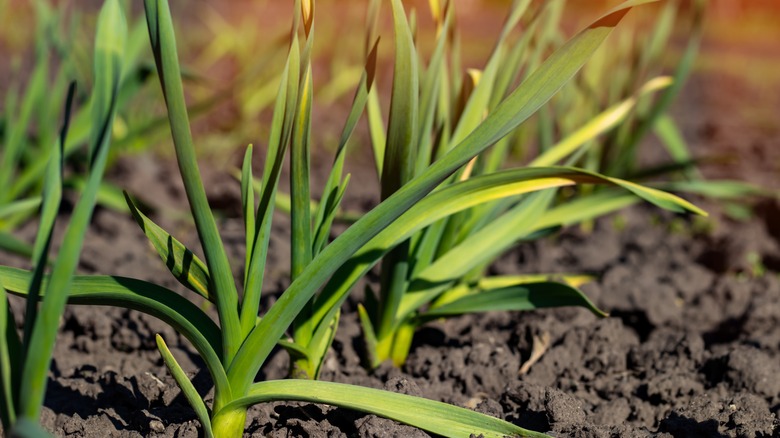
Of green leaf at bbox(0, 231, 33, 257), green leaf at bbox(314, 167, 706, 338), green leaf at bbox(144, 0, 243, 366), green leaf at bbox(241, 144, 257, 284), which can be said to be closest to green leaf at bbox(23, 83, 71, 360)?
green leaf at bbox(144, 0, 243, 366)

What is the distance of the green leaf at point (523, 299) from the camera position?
1420mm

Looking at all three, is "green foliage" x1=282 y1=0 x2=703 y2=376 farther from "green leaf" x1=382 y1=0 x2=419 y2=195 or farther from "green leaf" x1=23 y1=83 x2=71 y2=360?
"green leaf" x1=23 y1=83 x2=71 y2=360

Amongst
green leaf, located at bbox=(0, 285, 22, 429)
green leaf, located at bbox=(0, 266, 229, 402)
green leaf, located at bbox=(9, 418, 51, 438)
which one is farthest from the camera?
green leaf, located at bbox=(0, 266, 229, 402)

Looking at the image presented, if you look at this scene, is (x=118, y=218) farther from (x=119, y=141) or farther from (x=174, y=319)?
(x=174, y=319)

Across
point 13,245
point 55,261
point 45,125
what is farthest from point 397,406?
point 45,125

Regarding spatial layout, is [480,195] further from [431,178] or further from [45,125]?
[45,125]

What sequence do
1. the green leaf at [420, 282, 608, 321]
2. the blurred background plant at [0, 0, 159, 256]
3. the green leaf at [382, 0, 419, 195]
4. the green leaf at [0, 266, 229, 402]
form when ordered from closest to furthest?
the green leaf at [0, 266, 229, 402]
the green leaf at [382, 0, 419, 195]
the green leaf at [420, 282, 608, 321]
the blurred background plant at [0, 0, 159, 256]

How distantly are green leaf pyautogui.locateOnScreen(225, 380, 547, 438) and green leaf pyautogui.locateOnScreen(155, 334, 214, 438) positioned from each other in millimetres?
40

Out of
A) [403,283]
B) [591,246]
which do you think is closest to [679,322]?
[591,246]

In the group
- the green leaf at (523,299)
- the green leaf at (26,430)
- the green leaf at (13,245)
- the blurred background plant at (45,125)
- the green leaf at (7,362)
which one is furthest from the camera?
the blurred background plant at (45,125)

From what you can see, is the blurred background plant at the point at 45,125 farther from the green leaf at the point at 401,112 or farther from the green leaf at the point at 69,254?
the green leaf at the point at 69,254

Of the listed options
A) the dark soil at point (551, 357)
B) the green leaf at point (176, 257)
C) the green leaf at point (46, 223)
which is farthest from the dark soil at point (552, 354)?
the green leaf at point (46, 223)

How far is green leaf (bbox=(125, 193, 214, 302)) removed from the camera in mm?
1151

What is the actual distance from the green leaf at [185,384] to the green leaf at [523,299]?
0.54 metres
